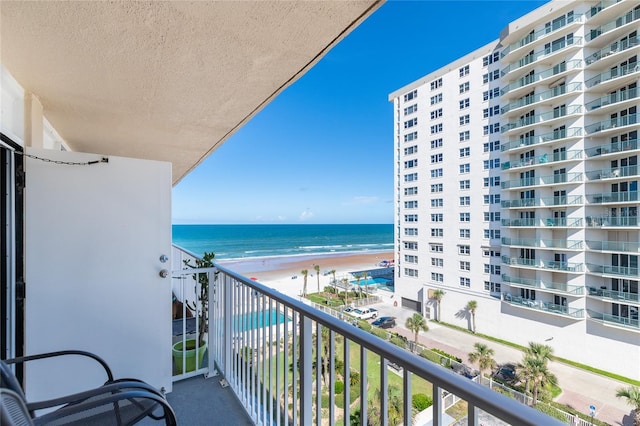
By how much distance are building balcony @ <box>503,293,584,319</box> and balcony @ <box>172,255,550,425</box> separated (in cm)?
1592

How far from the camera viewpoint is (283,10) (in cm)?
106

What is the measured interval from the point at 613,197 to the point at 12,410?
16759 millimetres

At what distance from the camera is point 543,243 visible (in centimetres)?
1370

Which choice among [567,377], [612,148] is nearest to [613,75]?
[612,148]

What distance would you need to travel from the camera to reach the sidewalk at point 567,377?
7980mm

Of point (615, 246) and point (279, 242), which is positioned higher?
point (615, 246)

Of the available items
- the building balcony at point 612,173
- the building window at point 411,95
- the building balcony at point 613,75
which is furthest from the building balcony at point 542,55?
the building balcony at point 612,173

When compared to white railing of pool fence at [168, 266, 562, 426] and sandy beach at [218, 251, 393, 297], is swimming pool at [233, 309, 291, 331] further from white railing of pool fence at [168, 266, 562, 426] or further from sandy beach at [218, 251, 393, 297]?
sandy beach at [218, 251, 393, 297]

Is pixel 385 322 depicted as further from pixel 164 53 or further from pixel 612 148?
pixel 164 53

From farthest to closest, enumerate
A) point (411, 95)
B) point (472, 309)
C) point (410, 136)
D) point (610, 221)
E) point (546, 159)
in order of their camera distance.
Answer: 1. point (410, 136)
2. point (411, 95)
3. point (472, 309)
4. point (546, 159)
5. point (610, 221)

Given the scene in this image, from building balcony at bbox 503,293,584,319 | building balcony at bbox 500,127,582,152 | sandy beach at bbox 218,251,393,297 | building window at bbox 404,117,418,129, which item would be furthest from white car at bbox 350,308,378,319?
building window at bbox 404,117,418,129

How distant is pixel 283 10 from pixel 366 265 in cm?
2386

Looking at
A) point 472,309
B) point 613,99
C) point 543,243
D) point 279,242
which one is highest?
point 613,99

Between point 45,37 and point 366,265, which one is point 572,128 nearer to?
point 366,265
